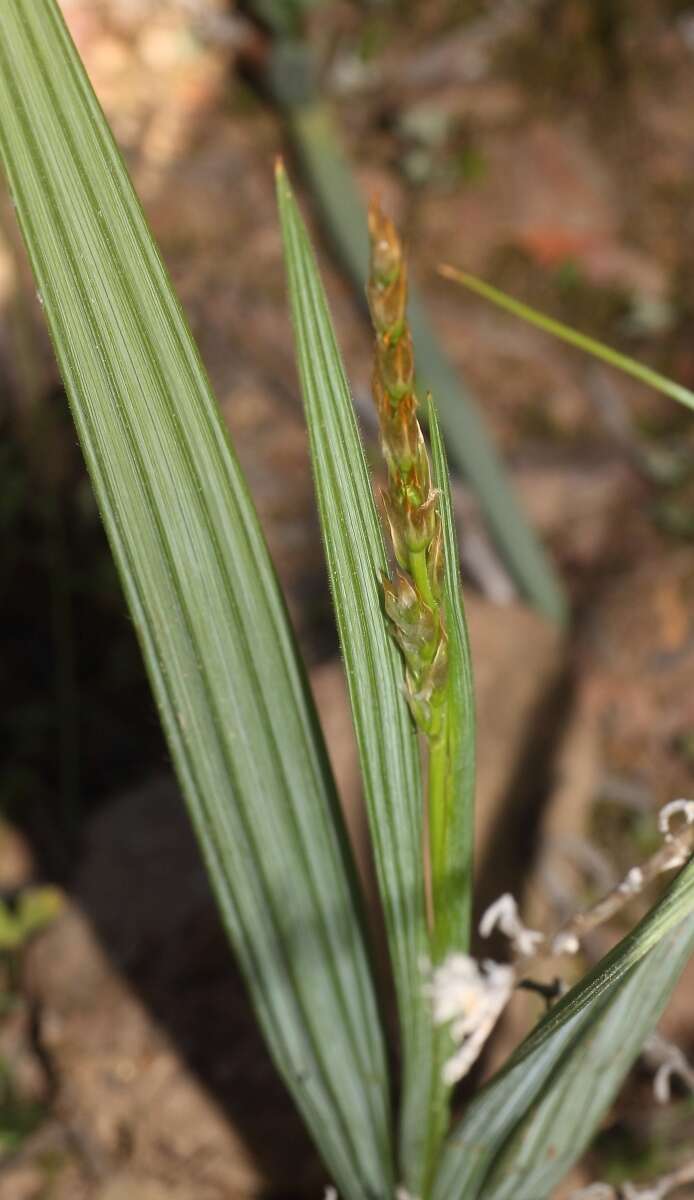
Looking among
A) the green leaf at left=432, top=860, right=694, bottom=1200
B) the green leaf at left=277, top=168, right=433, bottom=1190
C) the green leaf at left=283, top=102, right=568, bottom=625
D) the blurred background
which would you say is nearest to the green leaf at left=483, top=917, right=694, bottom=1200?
the green leaf at left=432, top=860, right=694, bottom=1200

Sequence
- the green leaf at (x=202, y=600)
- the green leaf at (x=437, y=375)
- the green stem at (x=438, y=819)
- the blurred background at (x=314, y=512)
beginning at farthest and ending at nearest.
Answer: the green leaf at (x=437, y=375), the blurred background at (x=314, y=512), the green stem at (x=438, y=819), the green leaf at (x=202, y=600)

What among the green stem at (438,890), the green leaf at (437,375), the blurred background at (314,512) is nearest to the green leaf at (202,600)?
the green stem at (438,890)

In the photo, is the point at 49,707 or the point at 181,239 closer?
the point at 49,707

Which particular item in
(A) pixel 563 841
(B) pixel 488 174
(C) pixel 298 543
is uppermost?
(B) pixel 488 174

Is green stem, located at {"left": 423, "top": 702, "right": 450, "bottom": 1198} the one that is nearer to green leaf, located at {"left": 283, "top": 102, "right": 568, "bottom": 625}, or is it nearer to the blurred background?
the blurred background

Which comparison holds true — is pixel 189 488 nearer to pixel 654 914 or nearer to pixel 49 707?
pixel 654 914

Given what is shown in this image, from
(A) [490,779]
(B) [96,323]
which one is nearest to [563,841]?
(A) [490,779]

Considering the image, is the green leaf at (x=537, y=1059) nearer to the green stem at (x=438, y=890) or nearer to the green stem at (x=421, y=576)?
the green stem at (x=438, y=890)

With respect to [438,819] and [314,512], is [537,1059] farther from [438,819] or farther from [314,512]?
[314,512]
